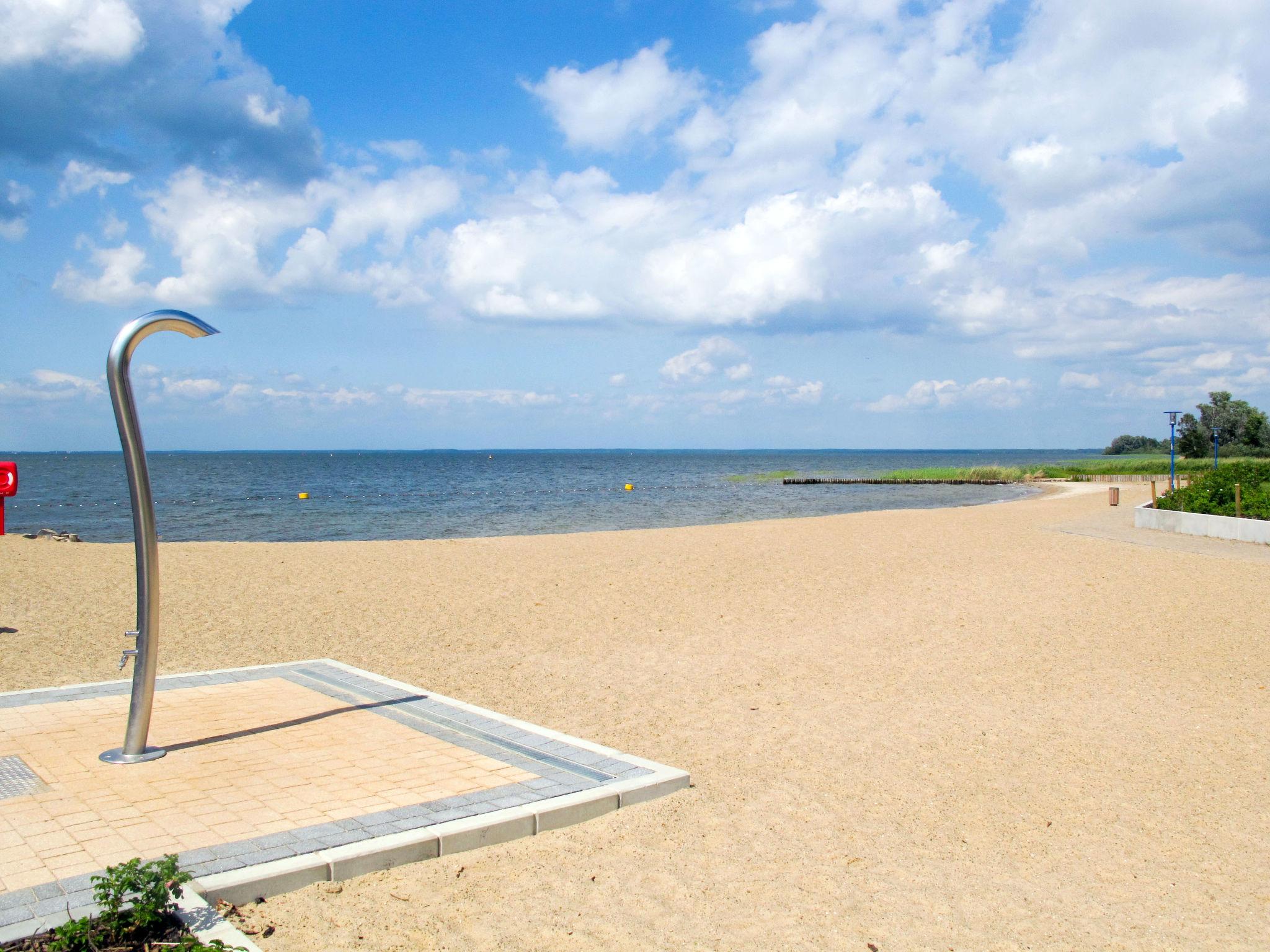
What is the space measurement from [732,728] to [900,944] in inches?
119

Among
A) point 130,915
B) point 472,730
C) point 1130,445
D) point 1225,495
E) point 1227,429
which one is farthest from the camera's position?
point 1130,445

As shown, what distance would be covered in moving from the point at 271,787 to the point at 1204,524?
19.9 meters

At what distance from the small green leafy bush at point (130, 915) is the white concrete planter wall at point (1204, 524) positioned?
19678mm

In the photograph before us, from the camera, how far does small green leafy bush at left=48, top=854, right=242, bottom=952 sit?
3270 millimetres

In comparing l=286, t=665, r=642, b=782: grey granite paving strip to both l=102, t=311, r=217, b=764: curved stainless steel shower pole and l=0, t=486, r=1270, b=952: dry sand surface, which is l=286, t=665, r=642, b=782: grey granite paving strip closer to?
l=0, t=486, r=1270, b=952: dry sand surface

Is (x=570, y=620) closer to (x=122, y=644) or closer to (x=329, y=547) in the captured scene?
(x=122, y=644)

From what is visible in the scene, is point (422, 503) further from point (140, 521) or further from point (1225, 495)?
point (140, 521)

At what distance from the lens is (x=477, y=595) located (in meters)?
12.5

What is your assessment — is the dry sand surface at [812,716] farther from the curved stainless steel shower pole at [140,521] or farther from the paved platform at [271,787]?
the curved stainless steel shower pole at [140,521]

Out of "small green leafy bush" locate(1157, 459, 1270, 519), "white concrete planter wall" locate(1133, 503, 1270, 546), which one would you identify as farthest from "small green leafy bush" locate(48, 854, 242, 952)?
"small green leafy bush" locate(1157, 459, 1270, 519)

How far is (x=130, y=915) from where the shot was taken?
345cm

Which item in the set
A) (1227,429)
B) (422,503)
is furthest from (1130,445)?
(422,503)

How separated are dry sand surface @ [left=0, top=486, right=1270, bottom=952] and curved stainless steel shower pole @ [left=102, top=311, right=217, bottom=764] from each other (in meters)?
2.12


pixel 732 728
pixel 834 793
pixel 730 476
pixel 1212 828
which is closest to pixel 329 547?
pixel 732 728
